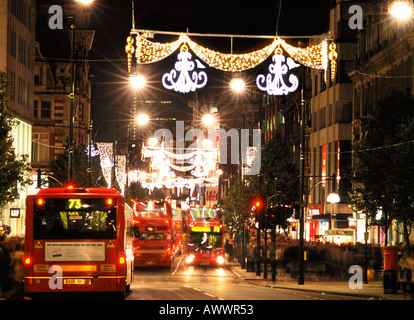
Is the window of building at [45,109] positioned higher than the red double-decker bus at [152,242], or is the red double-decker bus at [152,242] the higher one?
the window of building at [45,109]

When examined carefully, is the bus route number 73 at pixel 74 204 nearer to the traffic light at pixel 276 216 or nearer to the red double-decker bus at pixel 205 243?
the traffic light at pixel 276 216

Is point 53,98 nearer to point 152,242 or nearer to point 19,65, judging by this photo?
point 19,65

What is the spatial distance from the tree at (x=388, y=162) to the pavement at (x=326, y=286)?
3.11 meters

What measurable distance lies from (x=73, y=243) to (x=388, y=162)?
21064mm

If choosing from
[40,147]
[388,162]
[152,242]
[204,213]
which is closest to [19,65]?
[204,213]

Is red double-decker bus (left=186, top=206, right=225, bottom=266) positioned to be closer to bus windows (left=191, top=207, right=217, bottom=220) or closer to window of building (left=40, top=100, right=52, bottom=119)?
bus windows (left=191, top=207, right=217, bottom=220)

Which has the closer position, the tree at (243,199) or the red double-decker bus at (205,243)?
the red double-decker bus at (205,243)

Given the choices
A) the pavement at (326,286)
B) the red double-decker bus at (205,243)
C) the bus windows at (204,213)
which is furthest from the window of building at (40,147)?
the pavement at (326,286)

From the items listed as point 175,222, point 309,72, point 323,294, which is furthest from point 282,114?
point 323,294

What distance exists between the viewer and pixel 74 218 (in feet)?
80.3

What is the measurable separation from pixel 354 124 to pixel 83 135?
42.5 meters

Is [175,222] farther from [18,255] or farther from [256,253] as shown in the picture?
[18,255]

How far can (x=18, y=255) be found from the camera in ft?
87.1

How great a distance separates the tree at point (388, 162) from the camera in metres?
37.1
